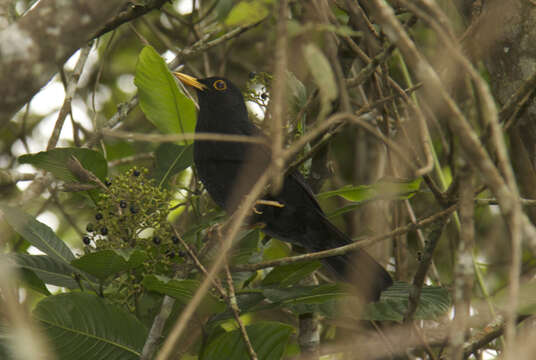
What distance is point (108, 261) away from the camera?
2.36m

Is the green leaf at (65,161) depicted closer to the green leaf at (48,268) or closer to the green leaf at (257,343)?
the green leaf at (48,268)

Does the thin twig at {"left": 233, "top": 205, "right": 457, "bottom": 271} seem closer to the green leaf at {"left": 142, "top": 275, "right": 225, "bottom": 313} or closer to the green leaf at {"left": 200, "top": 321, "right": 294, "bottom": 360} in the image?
the green leaf at {"left": 142, "top": 275, "right": 225, "bottom": 313}

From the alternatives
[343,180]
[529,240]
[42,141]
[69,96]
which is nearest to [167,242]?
[69,96]

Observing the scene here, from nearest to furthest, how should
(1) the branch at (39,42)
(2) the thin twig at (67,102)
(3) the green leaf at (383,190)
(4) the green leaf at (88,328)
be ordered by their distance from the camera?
(1) the branch at (39,42) → (4) the green leaf at (88,328) → (3) the green leaf at (383,190) → (2) the thin twig at (67,102)

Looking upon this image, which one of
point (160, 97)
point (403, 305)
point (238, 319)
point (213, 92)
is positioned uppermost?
point (213, 92)

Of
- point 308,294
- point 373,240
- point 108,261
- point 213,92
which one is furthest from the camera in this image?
point 213,92

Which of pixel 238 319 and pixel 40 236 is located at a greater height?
pixel 40 236

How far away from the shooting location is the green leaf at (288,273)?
2.85 metres

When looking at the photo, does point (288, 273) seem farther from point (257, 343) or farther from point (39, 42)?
Result: point (39, 42)

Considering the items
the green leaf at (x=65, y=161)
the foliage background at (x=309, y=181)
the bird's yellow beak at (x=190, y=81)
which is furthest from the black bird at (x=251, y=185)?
the green leaf at (x=65, y=161)

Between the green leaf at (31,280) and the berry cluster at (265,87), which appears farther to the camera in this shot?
the berry cluster at (265,87)

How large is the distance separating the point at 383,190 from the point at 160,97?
3.95 feet

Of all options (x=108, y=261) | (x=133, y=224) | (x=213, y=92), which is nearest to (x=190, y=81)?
(x=213, y=92)

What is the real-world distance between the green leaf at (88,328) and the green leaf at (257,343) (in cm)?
32
